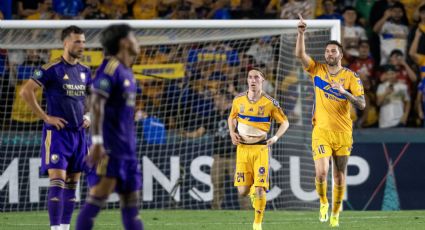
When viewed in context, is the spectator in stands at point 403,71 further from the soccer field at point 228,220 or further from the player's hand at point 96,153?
the player's hand at point 96,153

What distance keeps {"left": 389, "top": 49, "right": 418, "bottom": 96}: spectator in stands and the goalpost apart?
223 cm

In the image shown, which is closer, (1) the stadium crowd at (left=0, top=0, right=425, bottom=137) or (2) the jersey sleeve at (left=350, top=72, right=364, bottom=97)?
(2) the jersey sleeve at (left=350, top=72, right=364, bottom=97)

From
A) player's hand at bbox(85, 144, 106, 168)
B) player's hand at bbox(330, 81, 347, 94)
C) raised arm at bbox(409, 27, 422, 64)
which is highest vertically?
raised arm at bbox(409, 27, 422, 64)

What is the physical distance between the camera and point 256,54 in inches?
675

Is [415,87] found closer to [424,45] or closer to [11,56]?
[424,45]

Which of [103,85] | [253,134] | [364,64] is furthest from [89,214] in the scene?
[364,64]

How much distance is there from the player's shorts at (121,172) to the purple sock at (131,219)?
0.53 feet

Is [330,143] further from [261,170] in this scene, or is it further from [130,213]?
[130,213]

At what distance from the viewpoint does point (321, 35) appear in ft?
52.0

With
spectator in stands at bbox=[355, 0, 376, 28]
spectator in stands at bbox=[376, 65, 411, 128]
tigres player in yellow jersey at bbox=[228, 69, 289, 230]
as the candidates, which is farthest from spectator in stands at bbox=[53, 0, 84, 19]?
tigres player in yellow jersey at bbox=[228, 69, 289, 230]

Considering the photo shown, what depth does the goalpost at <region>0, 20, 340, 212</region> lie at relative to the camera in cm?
1606

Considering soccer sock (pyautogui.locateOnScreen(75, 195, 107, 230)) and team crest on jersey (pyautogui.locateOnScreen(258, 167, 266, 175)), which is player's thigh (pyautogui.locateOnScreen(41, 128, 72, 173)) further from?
team crest on jersey (pyautogui.locateOnScreen(258, 167, 266, 175))

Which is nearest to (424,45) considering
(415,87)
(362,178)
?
(415,87)

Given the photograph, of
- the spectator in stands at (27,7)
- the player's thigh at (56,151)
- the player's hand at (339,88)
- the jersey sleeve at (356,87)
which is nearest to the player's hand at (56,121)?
the player's thigh at (56,151)
